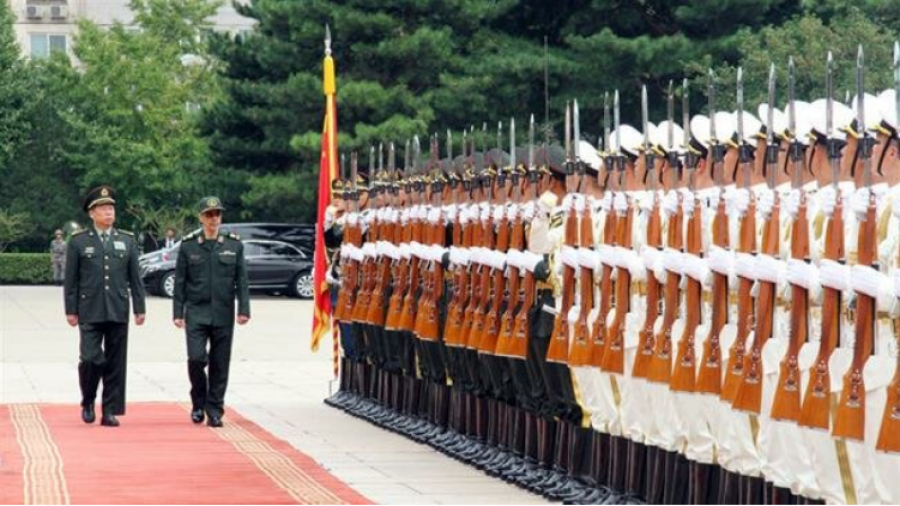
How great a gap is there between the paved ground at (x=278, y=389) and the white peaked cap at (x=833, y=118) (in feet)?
11.5

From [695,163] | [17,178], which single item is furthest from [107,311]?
[17,178]

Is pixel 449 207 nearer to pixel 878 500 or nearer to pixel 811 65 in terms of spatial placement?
pixel 878 500

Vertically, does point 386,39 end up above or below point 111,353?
above

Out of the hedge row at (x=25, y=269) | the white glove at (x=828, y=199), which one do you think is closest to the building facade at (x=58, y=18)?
the hedge row at (x=25, y=269)

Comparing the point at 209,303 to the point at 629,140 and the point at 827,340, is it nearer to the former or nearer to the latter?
the point at 629,140

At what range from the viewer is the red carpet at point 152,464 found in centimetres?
1223

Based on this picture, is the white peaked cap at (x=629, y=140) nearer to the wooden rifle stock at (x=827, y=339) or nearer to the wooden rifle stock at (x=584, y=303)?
the wooden rifle stock at (x=584, y=303)

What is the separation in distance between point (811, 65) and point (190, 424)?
57.5 ft

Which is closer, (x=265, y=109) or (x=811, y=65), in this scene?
(x=811, y=65)

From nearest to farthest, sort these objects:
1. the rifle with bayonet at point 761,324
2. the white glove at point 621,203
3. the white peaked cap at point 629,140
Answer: the rifle with bayonet at point 761,324, the white glove at point 621,203, the white peaked cap at point 629,140

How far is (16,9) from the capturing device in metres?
78.2

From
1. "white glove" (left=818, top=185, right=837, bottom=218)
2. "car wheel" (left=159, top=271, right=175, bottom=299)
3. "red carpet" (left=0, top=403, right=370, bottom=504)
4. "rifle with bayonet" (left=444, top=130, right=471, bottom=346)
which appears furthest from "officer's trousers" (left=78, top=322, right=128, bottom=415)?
"car wheel" (left=159, top=271, right=175, bottom=299)

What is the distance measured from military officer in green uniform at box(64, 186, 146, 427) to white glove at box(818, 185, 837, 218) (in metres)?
9.41

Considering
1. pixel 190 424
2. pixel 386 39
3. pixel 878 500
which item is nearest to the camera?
pixel 878 500
